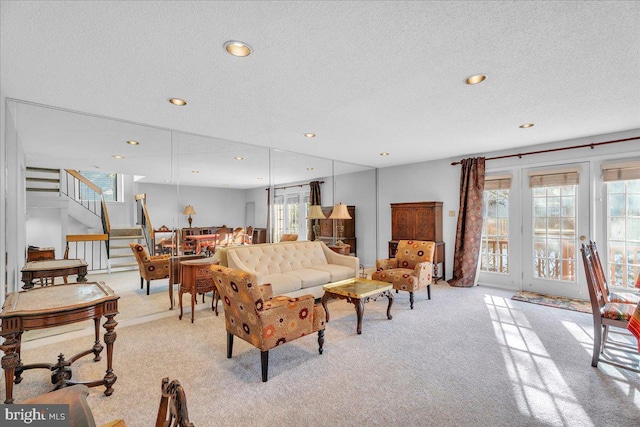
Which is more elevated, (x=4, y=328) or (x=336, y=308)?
(x=4, y=328)

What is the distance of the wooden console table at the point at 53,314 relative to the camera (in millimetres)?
1776

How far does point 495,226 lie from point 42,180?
6596 mm

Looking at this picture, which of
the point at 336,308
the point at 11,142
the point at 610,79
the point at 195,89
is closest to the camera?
the point at 610,79

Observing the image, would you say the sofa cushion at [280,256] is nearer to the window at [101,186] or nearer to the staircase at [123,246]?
the staircase at [123,246]

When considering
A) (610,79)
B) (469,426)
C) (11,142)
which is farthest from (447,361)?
(11,142)

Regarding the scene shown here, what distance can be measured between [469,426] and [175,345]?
2.63m

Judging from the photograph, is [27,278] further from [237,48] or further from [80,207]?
[237,48]

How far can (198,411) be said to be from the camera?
1985 mm

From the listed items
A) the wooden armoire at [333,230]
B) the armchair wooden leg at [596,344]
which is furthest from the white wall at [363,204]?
the armchair wooden leg at [596,344]

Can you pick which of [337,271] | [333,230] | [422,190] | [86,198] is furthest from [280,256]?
[422,190]

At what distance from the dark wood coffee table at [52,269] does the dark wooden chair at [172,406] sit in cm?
313

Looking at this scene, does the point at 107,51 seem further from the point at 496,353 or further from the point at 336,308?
the point at 496,353

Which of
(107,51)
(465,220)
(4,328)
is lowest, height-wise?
(4,328)

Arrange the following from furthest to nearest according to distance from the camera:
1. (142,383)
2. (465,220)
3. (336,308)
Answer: (465,220)
(336,308)
(142,383)
